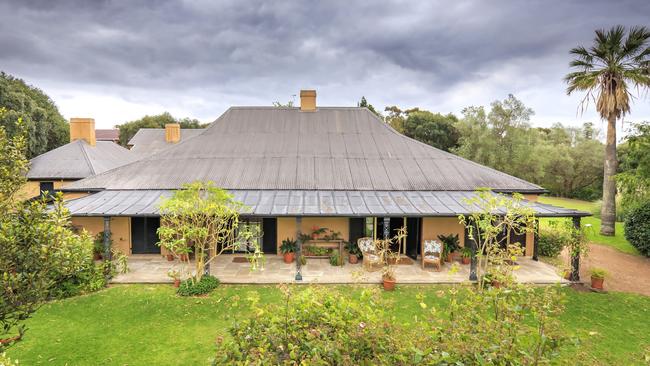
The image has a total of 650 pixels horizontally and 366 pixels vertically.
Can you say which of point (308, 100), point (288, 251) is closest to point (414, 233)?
point (288, 251)

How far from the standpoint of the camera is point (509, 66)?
17688 millimetres

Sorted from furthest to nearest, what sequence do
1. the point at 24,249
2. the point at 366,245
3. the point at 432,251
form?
the point at 366,245
the point at 432,251
the point at 24,249

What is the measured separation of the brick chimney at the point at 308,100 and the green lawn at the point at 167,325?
37.3ft

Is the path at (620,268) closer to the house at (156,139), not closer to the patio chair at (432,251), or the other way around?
the patio chair at (432,251)

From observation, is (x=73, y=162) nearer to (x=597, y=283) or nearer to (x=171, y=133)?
(x=171, y=133)

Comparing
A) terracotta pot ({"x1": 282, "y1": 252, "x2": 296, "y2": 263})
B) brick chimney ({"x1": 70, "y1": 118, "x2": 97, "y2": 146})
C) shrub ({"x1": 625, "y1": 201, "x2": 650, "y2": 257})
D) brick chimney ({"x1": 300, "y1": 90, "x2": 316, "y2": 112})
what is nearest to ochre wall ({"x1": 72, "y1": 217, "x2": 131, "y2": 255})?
terracotta pot ({"x1": 282, "y1": 252, "x2": 296, "y2": 263})

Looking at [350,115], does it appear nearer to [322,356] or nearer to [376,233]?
[376,233]

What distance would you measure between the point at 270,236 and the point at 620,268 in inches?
582

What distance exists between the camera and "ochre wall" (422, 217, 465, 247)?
13.8m

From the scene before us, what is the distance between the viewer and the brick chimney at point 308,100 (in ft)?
61.5

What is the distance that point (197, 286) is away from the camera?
33.6 ft

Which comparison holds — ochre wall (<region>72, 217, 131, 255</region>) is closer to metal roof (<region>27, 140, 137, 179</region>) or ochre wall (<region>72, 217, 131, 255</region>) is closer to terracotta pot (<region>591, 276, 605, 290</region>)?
metal roof (<region>27, 140, 137, 179</region>)

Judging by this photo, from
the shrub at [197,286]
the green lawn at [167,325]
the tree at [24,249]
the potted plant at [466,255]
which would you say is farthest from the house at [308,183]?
the tree at [24,249]

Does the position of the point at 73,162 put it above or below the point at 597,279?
above
